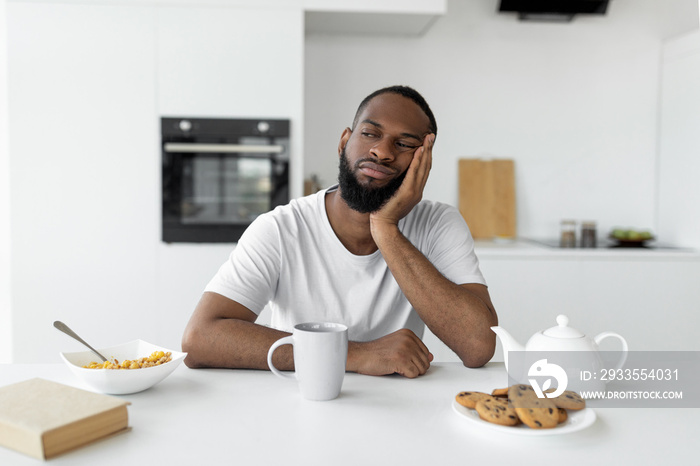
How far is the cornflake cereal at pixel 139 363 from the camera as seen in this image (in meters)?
1.05

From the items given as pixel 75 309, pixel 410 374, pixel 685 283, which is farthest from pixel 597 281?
pixel 75 309

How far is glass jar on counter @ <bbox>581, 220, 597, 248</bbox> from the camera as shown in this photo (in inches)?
123

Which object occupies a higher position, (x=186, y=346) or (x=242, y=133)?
(x=242, y=133)

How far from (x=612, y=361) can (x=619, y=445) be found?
Result: 488 mm

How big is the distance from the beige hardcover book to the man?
468 mm

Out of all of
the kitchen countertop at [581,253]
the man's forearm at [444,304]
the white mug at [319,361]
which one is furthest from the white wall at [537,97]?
the white mug at [319,361]

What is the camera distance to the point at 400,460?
788 millimetres

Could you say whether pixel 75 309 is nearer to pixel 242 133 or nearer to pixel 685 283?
pixel 242 133

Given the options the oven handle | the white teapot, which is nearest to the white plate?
the white teapot

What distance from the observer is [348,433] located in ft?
2.86

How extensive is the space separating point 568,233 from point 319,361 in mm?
2514

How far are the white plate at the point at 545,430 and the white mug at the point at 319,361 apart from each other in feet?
0.66

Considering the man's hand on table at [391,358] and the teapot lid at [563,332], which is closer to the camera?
the teapot lid at [563,332]

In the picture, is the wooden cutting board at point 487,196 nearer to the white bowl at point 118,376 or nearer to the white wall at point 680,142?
the white wall at point 680,142
